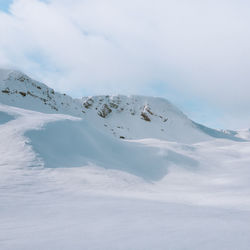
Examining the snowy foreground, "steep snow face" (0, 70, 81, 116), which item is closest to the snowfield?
the snowy foreground

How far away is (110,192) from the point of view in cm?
497

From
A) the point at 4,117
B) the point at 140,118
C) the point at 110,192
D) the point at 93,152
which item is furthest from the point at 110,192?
the point at 140,118

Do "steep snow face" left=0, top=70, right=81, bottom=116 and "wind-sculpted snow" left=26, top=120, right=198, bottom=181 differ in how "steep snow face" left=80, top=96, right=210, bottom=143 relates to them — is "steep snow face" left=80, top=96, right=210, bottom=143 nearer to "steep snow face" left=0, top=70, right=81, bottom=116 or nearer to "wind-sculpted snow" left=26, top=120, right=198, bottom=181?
"steep snow face" left=0, top=70, right=81, bottom=116

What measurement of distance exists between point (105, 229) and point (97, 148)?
6.78 m

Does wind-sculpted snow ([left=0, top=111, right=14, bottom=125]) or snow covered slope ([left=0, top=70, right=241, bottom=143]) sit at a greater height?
snow covered slope ([left=0, top=70, right=241, bottom=143])

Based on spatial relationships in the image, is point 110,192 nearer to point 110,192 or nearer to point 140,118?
point 110,192

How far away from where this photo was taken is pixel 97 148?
9133 millimetres

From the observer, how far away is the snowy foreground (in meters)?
2.19

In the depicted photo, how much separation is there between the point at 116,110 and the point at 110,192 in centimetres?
2593

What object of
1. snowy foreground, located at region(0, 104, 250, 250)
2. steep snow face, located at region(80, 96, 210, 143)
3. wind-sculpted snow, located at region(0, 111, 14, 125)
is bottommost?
snowy foreground, located at region(0, 104, 250, 250)

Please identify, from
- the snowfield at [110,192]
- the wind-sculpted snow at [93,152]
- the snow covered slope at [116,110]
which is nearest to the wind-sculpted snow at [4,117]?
the snowfield at [110,192]

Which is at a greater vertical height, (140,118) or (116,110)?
(116,110)

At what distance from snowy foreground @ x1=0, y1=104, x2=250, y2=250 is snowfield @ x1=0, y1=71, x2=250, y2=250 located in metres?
0.01

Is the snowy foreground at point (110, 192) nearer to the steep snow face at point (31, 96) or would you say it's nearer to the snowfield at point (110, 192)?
the snowfield at point (110, 192)
